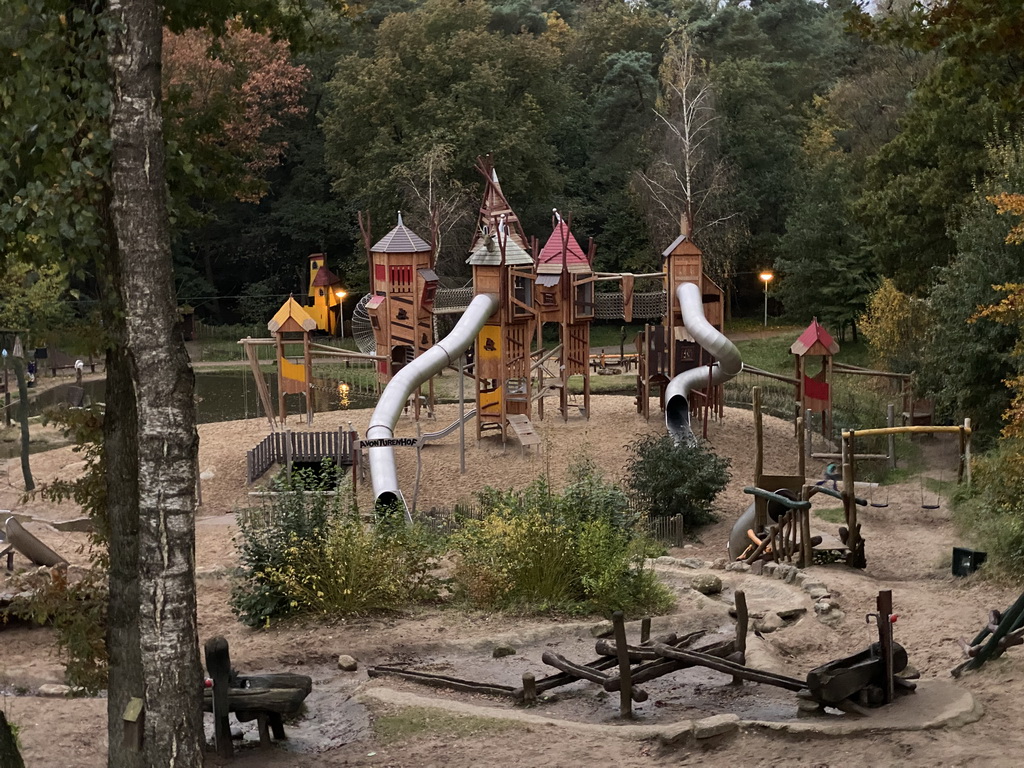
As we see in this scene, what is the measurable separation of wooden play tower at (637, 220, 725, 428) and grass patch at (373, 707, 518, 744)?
1557 centimetres

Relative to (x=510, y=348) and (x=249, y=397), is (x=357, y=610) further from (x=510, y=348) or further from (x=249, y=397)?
Answer: (x=249, y=397)

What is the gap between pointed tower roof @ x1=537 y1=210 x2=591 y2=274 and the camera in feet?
86.8

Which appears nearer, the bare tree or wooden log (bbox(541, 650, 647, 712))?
wooden log (bbox(541, 650, 647, 712))

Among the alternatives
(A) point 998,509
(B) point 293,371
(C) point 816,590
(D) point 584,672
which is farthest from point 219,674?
(B) point 293,371

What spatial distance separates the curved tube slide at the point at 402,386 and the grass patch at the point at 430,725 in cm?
889

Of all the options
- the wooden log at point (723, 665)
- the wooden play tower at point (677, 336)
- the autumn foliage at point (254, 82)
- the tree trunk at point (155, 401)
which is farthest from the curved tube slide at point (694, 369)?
the tree trunk at point (155, 401)

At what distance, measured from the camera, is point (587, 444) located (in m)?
23.8

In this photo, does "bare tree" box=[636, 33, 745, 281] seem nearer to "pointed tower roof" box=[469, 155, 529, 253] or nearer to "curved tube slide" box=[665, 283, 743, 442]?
"pointed tower roof" box=[469, 155, 529, 253]

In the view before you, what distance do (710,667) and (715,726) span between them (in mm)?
1119

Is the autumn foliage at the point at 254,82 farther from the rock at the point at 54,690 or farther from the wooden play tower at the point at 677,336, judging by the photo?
the wooden play tower at the point at 677,336

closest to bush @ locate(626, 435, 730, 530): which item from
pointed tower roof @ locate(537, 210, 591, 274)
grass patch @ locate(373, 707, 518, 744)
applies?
pointed tower roof @ locate(537, 210, 591, 274)

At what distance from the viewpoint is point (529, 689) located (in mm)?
11273

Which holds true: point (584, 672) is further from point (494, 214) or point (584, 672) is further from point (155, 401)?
point (494, 214)

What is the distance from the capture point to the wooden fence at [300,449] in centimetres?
2280
